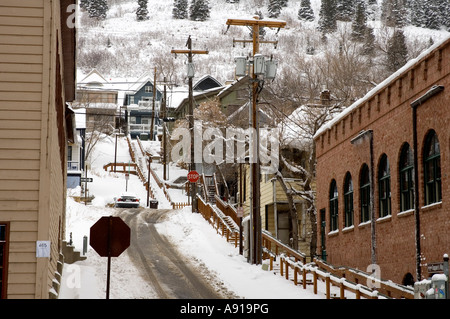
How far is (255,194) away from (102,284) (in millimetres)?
8040

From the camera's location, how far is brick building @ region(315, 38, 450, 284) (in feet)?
66.7

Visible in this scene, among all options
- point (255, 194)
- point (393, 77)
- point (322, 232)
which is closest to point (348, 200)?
point (255, 194)

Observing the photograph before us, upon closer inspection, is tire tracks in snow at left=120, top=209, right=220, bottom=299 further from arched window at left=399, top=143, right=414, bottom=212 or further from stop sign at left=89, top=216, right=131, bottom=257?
stop sign at left=89, top=216, right=131, bottom=257

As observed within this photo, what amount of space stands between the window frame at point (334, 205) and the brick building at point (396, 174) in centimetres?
4

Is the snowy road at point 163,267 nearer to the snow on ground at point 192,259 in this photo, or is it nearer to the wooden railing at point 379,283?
the snow on ground at point 192,259

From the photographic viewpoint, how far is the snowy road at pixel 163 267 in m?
25.4

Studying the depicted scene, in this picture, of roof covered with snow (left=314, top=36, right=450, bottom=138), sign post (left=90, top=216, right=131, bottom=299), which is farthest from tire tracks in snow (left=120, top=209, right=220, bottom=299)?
sign post (left=90, top=216, right=131, bottom=299)

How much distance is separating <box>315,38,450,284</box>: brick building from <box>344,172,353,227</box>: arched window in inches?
1.5

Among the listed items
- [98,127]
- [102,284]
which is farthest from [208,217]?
[98,127]

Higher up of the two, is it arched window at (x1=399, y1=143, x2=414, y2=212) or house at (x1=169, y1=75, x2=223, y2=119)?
house at (x1=169, y1=75, x2=223, y2=119)

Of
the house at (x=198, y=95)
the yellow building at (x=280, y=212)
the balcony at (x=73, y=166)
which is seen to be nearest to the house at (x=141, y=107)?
the house at (x=198, y=95)

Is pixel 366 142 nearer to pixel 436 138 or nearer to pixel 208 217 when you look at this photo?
pixel 436 138

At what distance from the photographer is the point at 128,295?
80.4 feet

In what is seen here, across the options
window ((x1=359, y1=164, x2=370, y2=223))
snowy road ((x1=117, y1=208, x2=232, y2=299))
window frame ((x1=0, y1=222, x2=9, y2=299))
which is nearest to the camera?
window frame ((x1=0, y1=222, x2=9, y2=299))
